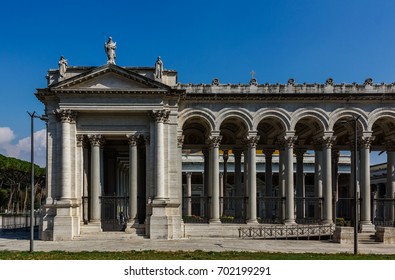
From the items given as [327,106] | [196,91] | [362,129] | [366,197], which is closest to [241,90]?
[196,91]

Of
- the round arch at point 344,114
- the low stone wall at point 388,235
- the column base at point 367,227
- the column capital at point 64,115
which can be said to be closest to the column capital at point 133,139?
the column capital at point 64,115

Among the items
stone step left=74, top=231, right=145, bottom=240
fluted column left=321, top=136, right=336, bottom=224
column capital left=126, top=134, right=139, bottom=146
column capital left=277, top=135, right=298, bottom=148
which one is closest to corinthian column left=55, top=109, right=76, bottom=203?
stone step left=74, top=231, right=145, bottom=240

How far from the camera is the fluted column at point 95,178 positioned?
137 ft

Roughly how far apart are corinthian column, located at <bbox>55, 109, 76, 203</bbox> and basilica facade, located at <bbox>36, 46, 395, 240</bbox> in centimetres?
8

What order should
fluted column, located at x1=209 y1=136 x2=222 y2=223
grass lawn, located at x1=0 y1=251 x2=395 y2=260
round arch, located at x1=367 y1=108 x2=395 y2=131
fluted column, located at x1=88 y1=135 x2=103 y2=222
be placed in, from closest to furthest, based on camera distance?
grass lawn, located at x1=0 y1=251 x2=395 y2=260 → fluted column, located at x1=88 y1=135 x2=103 y2=222 → fluted column, located at x1=209 y1=136 x2=222 y2=223 → round arch, located at x1=367 y1=108 x2=395 y2=131

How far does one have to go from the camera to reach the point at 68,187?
40969 millimetres

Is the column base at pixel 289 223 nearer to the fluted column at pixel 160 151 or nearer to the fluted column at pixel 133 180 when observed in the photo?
the fluted column at pixel 160 151

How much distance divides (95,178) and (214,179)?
1012cm

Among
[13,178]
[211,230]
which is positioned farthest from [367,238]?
[13,178]

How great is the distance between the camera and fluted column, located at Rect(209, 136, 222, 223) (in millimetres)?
43969

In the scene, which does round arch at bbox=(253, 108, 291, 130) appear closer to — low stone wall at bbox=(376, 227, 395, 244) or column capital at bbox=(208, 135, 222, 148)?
column capital at bbox=(208, 135, 222, 148)

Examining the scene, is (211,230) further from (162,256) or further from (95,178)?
(162,256)

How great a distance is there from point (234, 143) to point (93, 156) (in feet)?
59.1

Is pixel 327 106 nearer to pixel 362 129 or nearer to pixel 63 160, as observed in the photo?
pixel 362 129
